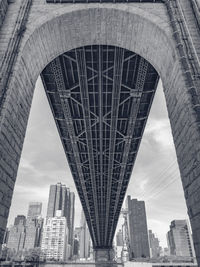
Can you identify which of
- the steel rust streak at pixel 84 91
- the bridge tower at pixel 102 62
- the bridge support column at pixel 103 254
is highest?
the steel rust streak at pixel 84 91

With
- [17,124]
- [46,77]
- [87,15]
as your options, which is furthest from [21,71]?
[46,77]

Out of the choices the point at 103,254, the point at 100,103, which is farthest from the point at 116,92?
the point at 103,254

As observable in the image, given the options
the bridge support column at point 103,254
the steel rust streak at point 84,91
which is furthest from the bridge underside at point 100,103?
the bridge support column at point 103,254

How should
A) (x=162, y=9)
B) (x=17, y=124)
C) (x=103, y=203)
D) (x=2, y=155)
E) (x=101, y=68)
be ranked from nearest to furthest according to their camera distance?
(x=2, y=155), (x=17, y=124), (x=162, y=9), (x=101, y=68), (x=103, y=203)

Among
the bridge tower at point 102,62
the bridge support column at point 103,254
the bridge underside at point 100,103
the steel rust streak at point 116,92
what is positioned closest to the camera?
the bridge tower at point 102,62

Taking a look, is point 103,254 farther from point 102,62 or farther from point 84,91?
point 102,62

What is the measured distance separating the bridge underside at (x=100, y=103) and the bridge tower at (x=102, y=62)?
98mm

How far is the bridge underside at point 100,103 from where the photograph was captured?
16062mm

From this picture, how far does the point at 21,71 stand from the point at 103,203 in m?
51.3

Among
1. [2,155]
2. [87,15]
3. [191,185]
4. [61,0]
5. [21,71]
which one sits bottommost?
[191,185]

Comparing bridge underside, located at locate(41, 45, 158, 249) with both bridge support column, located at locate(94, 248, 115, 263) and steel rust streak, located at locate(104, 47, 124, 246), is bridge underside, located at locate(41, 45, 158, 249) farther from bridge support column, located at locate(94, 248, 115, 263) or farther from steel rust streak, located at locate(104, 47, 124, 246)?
bridge support column, located at locate(94, 248, 115, 263)

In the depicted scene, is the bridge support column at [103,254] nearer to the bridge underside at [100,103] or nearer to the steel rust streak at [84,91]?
the bridge underside at [100,103]

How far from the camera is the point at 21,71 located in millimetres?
10008

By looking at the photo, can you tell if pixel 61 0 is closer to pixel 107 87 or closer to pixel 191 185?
pixel 107 87
